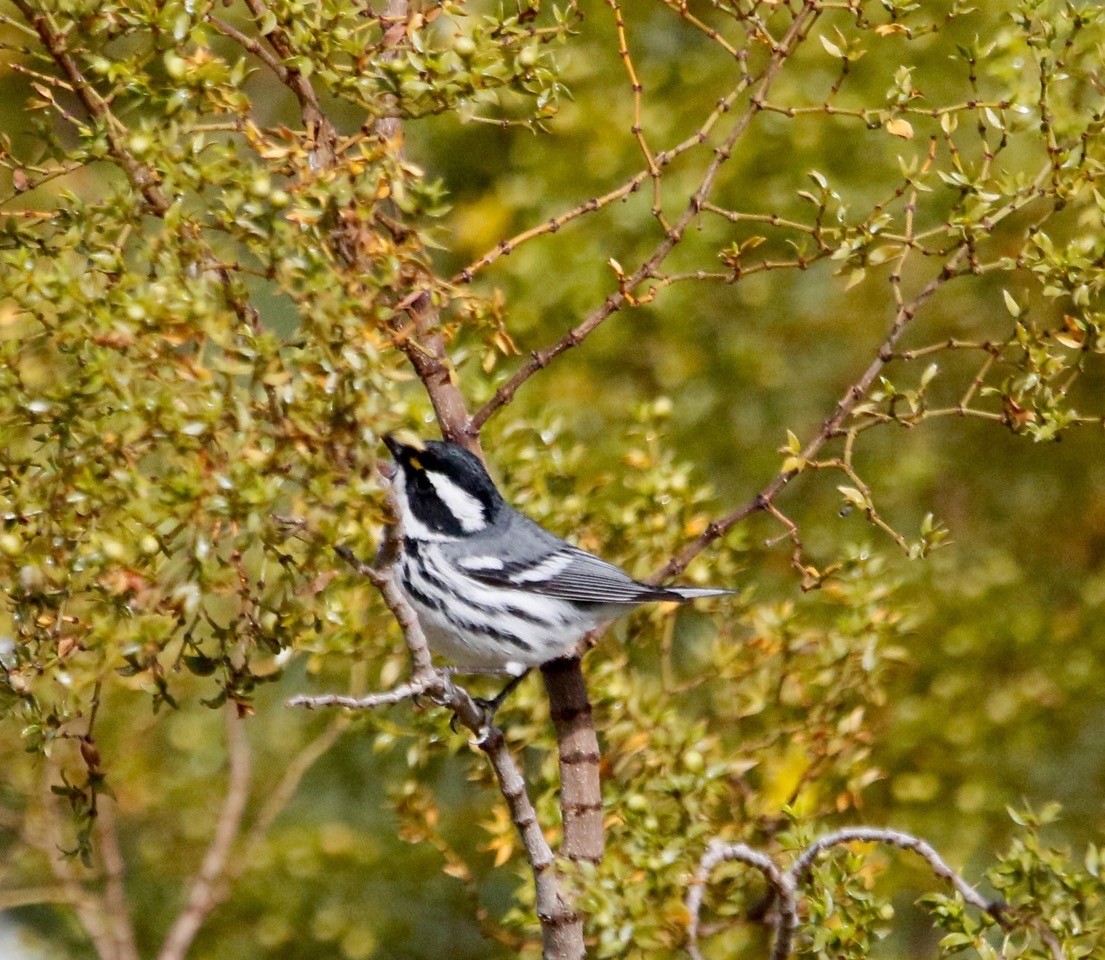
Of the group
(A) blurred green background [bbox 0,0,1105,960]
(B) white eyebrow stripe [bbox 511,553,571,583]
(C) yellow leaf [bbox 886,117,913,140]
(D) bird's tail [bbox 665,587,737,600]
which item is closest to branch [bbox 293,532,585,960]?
(D) bird's tail [bbox 665,587,737,600]

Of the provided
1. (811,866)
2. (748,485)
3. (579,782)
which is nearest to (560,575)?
(579,782)

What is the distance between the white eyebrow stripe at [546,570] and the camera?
11.8 ft

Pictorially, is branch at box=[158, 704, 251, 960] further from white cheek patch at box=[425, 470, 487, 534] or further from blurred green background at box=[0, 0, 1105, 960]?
white cheek patch at box=[425, 470, 487, 534]

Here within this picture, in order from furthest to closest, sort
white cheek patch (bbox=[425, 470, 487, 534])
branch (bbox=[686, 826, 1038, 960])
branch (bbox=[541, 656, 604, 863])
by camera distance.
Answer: white cheek patch (bbox=[425, 470, 487, 534])
branch (bbox=[541, 656, 604, 863])
branch (bbox=[686, 826, 1038, 960])

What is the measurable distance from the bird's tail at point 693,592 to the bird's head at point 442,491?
0.43 metres

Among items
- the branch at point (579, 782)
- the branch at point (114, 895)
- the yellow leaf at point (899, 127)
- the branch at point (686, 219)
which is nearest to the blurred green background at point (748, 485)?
the branch at point (114, 895)

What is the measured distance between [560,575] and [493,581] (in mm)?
160

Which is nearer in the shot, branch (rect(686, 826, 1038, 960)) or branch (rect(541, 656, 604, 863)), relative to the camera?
branch (rect(686, 826, 1038, 960))

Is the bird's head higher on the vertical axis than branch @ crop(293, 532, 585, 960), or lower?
higher

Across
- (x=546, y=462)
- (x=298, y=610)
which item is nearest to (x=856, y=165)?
(x=546, y=462)

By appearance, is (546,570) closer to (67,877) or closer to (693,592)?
(693,592)

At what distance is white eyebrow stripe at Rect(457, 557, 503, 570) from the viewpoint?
3623mm

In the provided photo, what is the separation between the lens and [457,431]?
290 cm

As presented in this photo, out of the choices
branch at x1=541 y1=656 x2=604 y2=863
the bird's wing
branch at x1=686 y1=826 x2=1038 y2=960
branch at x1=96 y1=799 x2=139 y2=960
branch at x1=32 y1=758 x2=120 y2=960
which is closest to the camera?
branch at x1=686 y1=826 x2=1038 y2=960
